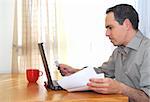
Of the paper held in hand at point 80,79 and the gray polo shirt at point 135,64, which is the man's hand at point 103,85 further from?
the gray polo shirt at point 135,64

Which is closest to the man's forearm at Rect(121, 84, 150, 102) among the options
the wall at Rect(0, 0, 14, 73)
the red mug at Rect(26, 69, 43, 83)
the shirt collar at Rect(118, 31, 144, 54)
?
the shirt collar at Rect(118, 31, 144, 54)

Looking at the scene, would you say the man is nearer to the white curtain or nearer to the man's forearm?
the man's forearm

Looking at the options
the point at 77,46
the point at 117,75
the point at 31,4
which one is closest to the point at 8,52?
the point at 31,4

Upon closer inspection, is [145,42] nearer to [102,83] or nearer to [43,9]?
[102,83]

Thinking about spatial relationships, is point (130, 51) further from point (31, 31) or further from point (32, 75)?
point (31, 31)

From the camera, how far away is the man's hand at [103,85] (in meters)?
1.24

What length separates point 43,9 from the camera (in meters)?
2.64

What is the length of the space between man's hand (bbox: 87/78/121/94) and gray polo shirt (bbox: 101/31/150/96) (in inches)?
9.2

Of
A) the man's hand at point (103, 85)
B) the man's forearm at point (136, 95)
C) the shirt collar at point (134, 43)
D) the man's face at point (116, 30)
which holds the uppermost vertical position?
the man's face at point (116, 30)

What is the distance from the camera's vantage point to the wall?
269 cm

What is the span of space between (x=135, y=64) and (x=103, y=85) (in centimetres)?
38

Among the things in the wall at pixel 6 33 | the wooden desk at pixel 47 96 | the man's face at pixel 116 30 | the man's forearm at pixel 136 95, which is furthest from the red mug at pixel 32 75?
the wall at pixel 6 33

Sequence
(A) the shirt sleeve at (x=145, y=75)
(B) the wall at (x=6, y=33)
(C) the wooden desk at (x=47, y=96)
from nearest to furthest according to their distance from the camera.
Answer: (C) the wooden desk at (x=47, y=96)
(A) the shirt sleeve at (x=145, y=75)
(B) the wall at (x=6, y=33)

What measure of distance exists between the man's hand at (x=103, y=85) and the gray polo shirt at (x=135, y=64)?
0.23 m
